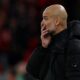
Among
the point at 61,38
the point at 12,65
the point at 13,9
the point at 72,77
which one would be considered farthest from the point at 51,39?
the point at 13,9

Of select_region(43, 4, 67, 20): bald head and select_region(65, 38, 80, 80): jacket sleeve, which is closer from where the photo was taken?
select_region(65, 38, 80, 80): jacket sleeve

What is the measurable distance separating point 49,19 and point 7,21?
3.24 m

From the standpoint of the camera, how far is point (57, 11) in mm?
2602

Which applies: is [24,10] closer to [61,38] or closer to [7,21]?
[7,21]

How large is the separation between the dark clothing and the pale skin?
28mm

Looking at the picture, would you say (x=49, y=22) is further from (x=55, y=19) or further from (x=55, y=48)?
(x=55, y=48)

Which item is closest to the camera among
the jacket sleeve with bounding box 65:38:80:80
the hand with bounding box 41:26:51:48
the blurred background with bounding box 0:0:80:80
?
the jacket sleeve with bounding box 65:38:80:80

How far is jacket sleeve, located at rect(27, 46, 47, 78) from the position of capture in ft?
8.59

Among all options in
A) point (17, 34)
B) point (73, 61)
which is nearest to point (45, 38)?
point (73, 61)

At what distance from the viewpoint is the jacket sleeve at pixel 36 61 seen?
2.62 meters

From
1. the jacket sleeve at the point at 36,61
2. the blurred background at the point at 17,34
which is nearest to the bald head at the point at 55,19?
the jacket sleeve at the point at 36,61

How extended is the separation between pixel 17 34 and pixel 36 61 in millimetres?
3065

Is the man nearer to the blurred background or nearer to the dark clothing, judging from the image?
the dark clothing

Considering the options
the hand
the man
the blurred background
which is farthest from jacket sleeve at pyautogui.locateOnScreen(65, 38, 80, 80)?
the blurred background
